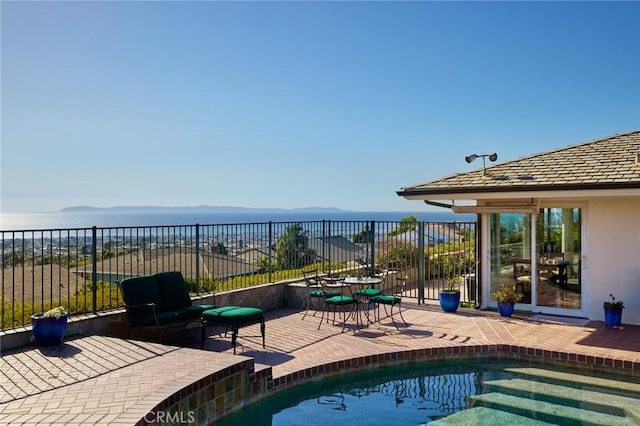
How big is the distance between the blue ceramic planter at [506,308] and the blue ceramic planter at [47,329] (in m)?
7.80

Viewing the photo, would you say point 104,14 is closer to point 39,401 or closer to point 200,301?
point 200,301

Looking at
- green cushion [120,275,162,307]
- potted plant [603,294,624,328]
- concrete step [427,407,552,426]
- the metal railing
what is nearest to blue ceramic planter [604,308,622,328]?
potted plant [603,294,624,328]

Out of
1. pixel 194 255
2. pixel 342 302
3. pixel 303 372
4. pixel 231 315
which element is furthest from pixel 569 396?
pixel 194 255

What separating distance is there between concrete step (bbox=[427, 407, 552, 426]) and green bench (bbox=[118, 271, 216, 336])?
13.5 ft

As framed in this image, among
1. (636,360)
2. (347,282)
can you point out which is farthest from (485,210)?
(636,360)

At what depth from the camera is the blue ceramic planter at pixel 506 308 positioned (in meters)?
9.38

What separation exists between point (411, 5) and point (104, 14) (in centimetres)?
704

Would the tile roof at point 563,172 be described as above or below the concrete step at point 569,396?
above

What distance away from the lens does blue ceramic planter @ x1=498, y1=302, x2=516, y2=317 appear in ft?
30.8

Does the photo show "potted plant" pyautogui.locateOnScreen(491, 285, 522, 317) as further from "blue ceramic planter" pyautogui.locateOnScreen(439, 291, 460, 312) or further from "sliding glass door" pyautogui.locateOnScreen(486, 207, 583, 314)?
"blue ceramic planter" pyautogui.locateOnScreen(439, 291, 460, 312)

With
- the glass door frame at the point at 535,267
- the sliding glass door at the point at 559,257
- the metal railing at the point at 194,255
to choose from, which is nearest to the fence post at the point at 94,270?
the metal railing at the point at 194,255

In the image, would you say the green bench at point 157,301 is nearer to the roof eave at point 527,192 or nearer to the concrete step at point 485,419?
the concrete step at point 485,419

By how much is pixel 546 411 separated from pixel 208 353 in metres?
4.12

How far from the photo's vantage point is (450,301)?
395 inches
